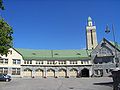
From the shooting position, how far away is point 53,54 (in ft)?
239

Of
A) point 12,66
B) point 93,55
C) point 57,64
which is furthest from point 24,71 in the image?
point 93,55

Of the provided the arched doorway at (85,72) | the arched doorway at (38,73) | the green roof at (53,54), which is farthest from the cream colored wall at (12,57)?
the arched doorway at (85,72)

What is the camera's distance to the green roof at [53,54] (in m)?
69.6

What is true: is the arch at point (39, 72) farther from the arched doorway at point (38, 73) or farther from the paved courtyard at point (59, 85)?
the paved courtyard at point (59, 85)

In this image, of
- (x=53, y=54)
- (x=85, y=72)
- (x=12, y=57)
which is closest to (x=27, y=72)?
(x=12, y=57)

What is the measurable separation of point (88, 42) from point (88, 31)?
6.09m

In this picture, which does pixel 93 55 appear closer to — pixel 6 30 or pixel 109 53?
pixel 109 53

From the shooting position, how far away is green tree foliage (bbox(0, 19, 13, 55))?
23.9m

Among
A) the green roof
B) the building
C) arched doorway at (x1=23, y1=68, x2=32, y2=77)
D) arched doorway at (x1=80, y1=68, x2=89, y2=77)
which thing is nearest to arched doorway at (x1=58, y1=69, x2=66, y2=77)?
the building

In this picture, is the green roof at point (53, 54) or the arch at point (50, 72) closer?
the arch at point (50, 72)

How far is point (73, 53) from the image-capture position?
2904 inches

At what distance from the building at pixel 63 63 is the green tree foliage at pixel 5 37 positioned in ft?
136

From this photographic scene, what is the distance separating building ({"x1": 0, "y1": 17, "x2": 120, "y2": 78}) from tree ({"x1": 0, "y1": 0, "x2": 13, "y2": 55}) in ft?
136

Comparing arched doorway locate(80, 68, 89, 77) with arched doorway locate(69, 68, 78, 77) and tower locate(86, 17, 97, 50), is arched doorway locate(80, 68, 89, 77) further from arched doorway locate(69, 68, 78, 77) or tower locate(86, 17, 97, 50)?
tower locate(86, 17, 97, 50)
